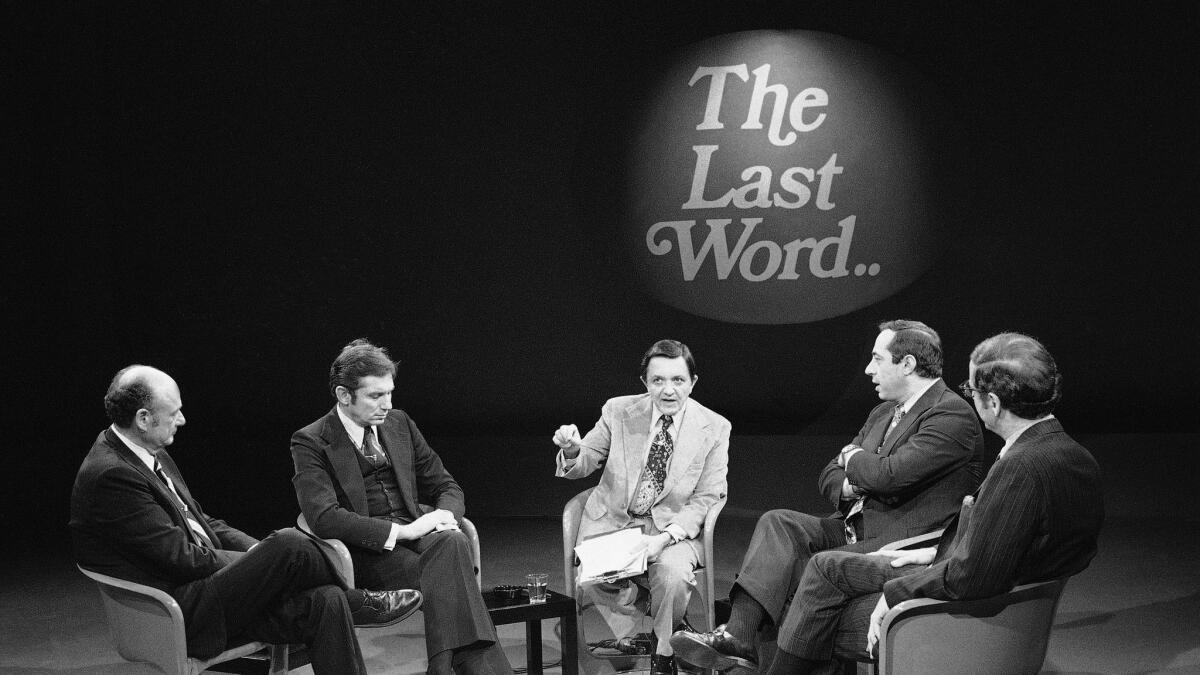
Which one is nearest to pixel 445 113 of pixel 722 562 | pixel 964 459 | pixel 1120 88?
pixel 722 562

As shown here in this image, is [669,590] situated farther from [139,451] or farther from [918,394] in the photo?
[139,451]

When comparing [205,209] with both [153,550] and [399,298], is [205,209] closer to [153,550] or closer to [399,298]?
[399,298]

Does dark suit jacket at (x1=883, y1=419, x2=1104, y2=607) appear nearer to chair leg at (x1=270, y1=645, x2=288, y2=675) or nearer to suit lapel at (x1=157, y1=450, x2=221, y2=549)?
chair leg at (x1=270, y1=645, x2=288, y2=675)

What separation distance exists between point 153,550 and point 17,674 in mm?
1526

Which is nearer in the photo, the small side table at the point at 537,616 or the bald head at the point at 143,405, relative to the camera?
the bald head at the point at 143,405

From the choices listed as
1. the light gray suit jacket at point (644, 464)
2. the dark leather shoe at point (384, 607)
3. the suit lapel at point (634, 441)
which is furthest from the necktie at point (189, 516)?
the suit lapel at point (634, 441)

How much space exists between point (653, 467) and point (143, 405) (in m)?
1.78

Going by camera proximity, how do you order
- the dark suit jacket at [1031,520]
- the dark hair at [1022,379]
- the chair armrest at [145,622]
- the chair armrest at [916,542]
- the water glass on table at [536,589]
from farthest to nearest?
the water glass on table at [536,589]
the chair armrest at [916,542]
the chair armrest at [145,622]
the dark hair at [1022,379]
the dark suit jacket at [1031,520]

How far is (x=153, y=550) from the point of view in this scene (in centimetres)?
325

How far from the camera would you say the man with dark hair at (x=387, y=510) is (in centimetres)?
362

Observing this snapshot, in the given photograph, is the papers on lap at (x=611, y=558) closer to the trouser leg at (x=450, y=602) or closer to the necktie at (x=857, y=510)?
the trouser leg at (x=450, y=602)

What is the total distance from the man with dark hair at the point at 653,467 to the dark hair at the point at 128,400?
136cm

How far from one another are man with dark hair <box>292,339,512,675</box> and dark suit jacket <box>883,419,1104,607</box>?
1.48 metres

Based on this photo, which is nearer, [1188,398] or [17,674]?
[17,674]
